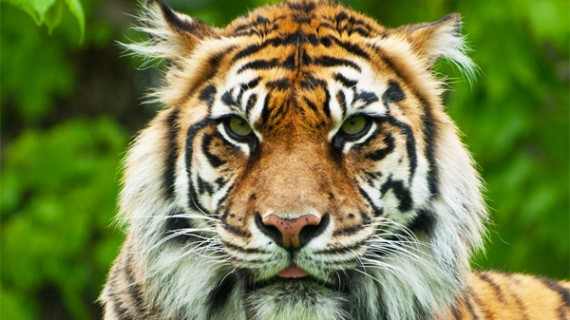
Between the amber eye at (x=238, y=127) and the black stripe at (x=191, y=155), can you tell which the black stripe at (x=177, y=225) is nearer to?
the black stripe at (x=191, y=155)

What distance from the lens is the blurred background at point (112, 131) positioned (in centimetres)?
1055

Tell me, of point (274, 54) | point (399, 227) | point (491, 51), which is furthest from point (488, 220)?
point (491, 51)

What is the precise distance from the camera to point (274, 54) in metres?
5.30

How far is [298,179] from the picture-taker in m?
4.86

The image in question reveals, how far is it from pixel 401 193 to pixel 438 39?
912mm

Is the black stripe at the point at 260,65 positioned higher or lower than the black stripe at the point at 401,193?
higher

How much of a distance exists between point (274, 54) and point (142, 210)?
0.91 m

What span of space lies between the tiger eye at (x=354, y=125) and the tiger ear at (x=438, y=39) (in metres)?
0.66

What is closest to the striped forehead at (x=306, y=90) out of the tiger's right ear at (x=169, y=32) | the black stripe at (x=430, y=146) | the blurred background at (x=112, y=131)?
the black stripe at (x=430, y=146)

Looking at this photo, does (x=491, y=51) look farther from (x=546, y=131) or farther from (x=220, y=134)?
(x=220, y=134)

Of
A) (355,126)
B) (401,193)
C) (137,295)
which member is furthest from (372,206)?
(137,295)

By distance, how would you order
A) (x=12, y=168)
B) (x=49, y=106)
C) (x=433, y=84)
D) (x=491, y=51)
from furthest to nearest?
1. (x=49, y=106)
2. (x=12, y=168)
3. (x=491, y=51)
4. (x=433, y=84)

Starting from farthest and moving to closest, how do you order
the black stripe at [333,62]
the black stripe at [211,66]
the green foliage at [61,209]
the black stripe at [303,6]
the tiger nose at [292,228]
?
the green foliage at [61,209] < the black stripe at [303,6] < the black stripe at [211,66] < the black stripe at [333,62] < the tiger nose at [292,228]

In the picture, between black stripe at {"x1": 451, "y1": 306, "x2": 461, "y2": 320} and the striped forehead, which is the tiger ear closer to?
the striped forehead
